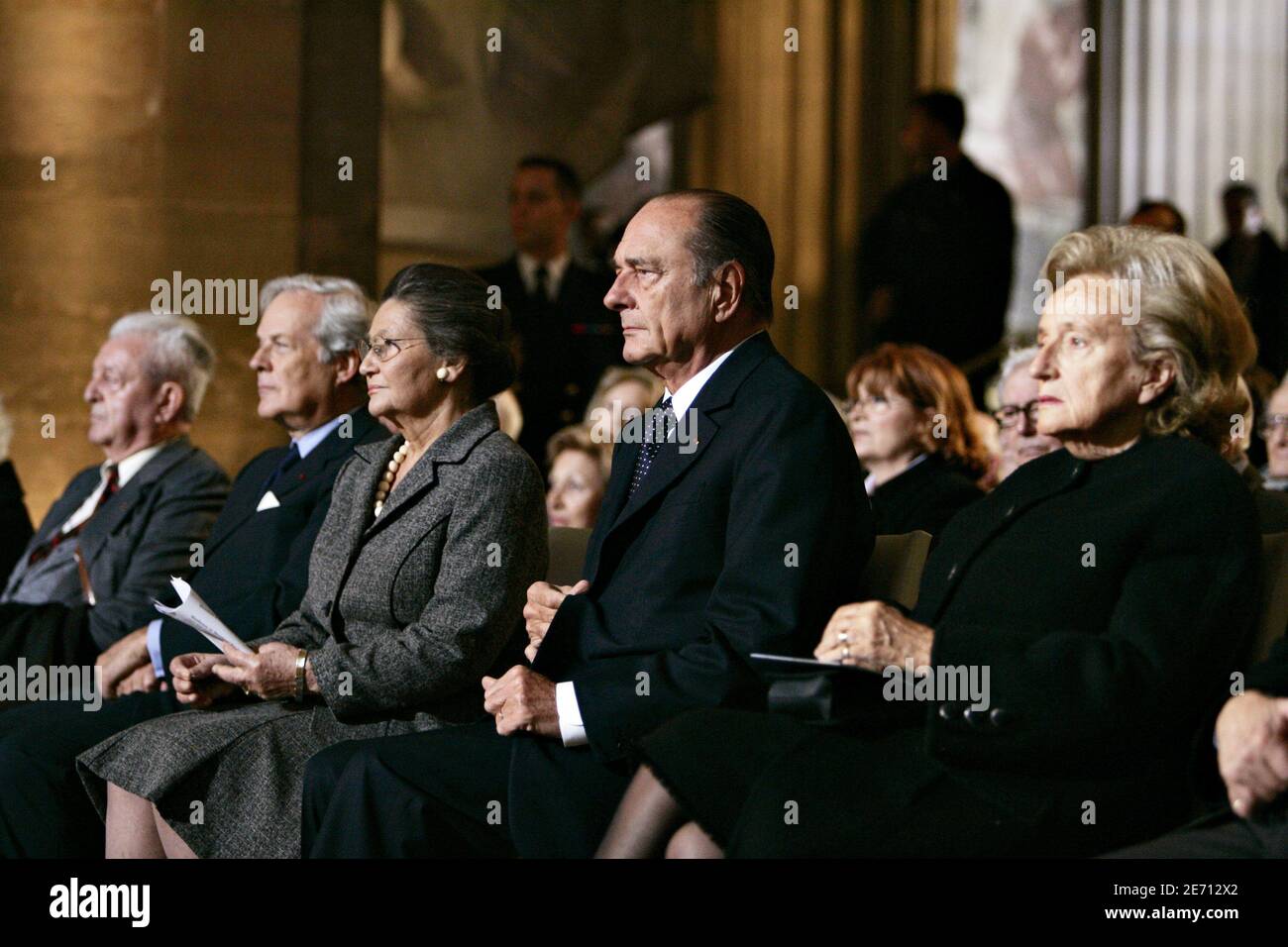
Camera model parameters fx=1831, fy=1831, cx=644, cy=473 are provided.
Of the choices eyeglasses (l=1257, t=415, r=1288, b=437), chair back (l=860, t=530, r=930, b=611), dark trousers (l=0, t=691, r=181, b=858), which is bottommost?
dark trousers (l=0, t=691, r=181, b=858)

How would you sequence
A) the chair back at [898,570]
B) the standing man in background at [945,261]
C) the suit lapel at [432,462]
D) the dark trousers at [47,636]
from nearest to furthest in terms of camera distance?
the chair back at [898,570] → the suit lapel at [432,462] → the dark trousers at [47,636] → the standing man in background at [945,261]

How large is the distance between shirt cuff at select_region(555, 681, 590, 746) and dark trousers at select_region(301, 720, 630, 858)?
4cm

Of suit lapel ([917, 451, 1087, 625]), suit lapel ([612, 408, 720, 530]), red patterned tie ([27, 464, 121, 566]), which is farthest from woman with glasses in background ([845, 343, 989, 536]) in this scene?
red patterned tie ([27, 464, 121, 566])

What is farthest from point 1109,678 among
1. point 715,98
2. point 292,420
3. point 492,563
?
point 715,98

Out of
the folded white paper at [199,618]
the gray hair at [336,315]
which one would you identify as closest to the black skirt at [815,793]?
the folded white paper at [199,618]

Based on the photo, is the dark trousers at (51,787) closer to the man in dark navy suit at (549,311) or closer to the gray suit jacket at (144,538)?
the gray suit jacket at (144,538)

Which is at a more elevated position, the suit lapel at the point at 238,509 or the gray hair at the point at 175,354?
the gray hair at the point at 175,354

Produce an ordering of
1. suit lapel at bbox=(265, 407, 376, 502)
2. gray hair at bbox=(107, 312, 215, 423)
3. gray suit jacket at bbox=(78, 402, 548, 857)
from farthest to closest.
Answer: gray hair at bbox=(107, 312, 215, 423) < suit lapel at bbox=(265, 407, 376, 502) < gray suit jacket at bbox=(78, 402, 548, 857)

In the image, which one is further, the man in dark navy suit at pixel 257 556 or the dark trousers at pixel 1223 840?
the man in dark navy suit at pixel 257 556

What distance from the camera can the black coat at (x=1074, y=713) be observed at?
3.04 m

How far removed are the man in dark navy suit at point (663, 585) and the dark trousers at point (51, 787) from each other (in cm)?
113

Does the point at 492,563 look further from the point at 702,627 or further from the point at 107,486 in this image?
the point at 107,486

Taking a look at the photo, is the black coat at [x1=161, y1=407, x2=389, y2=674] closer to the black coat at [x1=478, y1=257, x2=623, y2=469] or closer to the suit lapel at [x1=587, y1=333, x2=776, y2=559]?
the suit lapel at [x1=587, y1=333, x2=776, y2=559]

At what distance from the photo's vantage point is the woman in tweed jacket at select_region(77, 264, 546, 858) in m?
4.06
